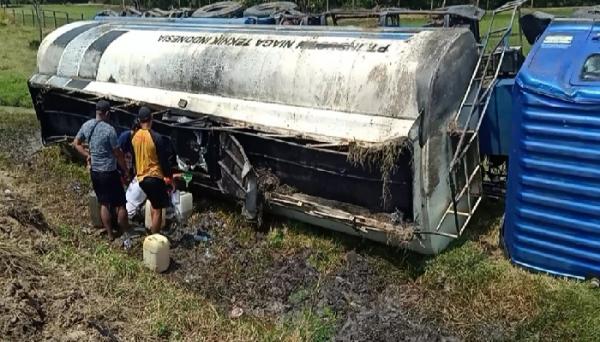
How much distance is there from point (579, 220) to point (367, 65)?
2.64 meters

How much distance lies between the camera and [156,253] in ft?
23.1

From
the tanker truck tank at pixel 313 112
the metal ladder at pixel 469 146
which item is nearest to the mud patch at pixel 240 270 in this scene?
the tanker truck tank at pixel 313 112

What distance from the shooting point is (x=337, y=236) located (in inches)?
295

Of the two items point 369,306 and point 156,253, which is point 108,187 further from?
point 369,306

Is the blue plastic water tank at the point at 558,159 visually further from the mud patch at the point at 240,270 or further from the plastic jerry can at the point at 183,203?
the plastic jerry can at the point at 183,203

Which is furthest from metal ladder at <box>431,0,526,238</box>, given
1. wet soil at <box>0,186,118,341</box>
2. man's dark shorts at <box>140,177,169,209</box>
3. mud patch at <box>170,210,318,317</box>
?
wet soil at <box>0,186,118,341</box>

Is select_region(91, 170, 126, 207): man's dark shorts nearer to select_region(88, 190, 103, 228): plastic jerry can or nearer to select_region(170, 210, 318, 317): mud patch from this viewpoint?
select_region(88, 190, 103, 228): plastic jerry can

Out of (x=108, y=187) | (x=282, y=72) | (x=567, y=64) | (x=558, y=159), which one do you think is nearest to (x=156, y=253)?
(x=108, y=187)

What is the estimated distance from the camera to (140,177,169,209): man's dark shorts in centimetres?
755

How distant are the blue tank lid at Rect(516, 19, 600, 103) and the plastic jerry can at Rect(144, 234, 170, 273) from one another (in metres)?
3.85

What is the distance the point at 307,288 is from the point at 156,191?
2.15m

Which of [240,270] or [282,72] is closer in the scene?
[240,270]

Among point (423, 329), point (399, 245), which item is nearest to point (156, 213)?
point (399, 245)

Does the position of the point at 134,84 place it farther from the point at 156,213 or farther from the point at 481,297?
the point at 481,297
